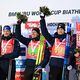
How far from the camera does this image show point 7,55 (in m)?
7.95

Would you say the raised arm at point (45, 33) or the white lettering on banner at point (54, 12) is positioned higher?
the white lettering on banner at point (54, 12)

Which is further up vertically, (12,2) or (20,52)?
(12,2)

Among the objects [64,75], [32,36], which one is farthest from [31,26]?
[64,75]

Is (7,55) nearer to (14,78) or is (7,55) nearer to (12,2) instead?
(14,78)

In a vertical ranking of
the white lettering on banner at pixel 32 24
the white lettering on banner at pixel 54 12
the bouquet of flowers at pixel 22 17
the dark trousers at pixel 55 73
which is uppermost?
the white lettering on banner at pixel 54 12

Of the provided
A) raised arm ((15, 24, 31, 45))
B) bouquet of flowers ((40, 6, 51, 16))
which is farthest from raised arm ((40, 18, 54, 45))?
raised arm ((15, 24, 31, 45))

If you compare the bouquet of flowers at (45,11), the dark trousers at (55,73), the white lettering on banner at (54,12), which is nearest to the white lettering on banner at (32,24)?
the white lettering on banner at (54,12)

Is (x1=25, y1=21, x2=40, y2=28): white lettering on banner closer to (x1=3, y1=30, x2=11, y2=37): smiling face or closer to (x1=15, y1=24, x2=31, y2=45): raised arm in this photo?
(x1=15, y1=24, x2=31, y2=45): raised arm

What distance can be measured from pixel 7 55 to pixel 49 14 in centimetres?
98

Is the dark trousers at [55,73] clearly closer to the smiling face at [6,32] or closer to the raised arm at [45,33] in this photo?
the raised arm at [45,33]

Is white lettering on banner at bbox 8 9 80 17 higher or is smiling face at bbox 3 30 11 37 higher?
white lettering on banner at bbox 8 9 80 17

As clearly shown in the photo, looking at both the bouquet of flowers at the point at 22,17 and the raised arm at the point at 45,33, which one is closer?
the raised arm at the point at 45,33

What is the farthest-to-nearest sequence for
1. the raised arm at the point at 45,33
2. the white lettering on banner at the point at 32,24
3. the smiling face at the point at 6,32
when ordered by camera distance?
the white lettering on banner at the point at 32,24 < the smiling face at the point at 6,32 < the raised arm at the point at 45,33

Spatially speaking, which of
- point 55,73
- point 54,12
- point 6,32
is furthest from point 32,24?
point 55,73
